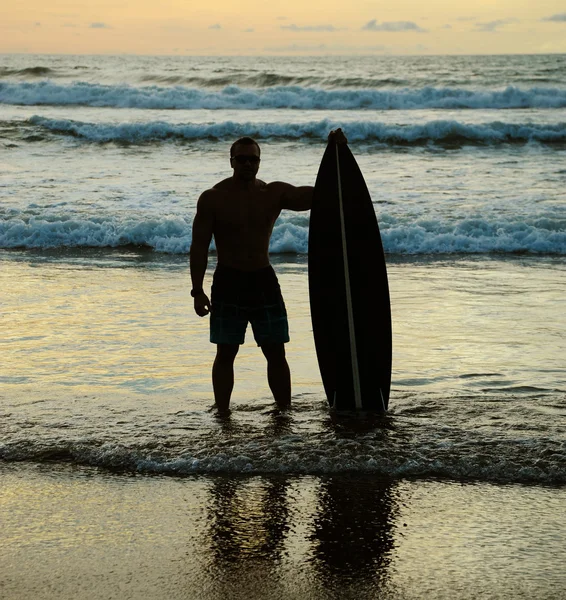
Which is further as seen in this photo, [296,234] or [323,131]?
[323,131]

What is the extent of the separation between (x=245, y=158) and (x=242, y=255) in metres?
0.53

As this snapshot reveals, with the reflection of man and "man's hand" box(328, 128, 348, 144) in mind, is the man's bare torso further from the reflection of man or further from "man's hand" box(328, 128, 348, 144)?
"man's hand" box(328, 128, 348, 144)

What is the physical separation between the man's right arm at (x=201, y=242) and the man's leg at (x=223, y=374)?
0.28 metres

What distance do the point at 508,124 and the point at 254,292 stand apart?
21.1m

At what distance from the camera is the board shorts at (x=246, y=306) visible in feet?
16.1

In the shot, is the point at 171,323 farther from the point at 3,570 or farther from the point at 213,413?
the point at 3,570

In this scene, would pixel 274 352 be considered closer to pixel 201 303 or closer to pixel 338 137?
pixel 201 303

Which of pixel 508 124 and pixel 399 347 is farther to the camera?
pixel 508 124

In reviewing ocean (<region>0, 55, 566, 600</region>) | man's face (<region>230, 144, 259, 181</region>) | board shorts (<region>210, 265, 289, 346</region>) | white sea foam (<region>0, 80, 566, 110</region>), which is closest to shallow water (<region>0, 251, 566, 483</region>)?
ocean (<region>0, 55, 566, 600</region>)

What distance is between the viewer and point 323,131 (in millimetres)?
24656

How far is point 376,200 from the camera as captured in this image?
14.6 meters

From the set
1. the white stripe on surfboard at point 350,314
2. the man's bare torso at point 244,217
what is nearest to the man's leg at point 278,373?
the white stripe on surfboard at point 350,314

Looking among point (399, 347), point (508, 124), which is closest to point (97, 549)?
point (399, 347)

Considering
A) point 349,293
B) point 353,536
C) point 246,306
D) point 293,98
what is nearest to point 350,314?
point 349,293
